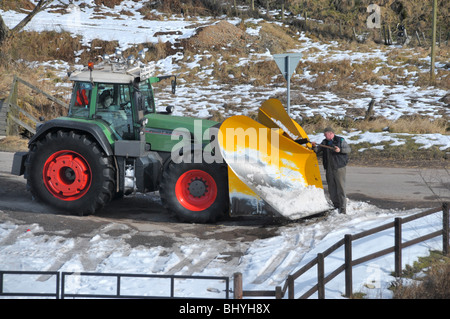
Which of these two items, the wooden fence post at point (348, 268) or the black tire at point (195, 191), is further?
the black tire at point (195, 191)

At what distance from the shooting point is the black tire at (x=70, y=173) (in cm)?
988

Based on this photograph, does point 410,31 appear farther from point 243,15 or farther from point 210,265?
point 210,265

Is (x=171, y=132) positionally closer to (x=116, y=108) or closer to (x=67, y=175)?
(x=116, y=108)

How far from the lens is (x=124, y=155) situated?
9953 mm

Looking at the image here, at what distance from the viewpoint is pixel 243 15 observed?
40.0 metres

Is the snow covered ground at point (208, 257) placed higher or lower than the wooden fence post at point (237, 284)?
lower

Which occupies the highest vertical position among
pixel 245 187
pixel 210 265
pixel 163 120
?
pixel 163 120

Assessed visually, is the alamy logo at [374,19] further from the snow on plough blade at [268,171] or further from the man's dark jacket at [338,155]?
the snow on plough blade at [268,171]

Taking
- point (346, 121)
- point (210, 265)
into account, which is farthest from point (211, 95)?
point (210, 265)

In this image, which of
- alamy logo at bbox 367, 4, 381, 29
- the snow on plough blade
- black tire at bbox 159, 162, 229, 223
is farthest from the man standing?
alamy logo at bbox 367, 4, 381, 29

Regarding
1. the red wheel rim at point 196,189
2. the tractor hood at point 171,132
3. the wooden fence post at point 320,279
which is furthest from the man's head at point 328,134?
the wooden fence post at point 320,279

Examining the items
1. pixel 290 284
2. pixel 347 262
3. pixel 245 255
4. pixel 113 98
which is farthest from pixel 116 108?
pixel 290 284
